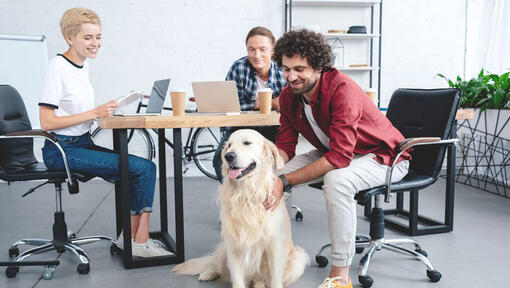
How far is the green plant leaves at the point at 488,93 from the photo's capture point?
390cm

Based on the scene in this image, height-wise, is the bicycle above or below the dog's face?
below

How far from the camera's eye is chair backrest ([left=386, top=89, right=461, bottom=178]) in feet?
7.45

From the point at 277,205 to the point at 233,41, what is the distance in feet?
11.9

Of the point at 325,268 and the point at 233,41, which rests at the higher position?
the point at 233,41

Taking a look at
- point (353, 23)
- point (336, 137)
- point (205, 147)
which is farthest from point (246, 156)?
point (353, 23)

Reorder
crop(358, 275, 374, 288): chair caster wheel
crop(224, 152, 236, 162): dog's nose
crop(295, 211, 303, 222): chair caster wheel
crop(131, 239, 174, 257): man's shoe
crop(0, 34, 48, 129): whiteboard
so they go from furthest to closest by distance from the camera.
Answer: crop(0, 34, 48, 129): whiteboard → crop(295, 211, 303, 222): chair caster wheel → crop(131, 239, 174, 257): man's shoe → crop(358, 275, 374, 288): chair caster wheel → crop(224, 152, 236, 162): dog's nose

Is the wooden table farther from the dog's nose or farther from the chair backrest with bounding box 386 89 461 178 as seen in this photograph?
the chair backrest with bounding box 386 89 461 178

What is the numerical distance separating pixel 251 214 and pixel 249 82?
136 centimetres

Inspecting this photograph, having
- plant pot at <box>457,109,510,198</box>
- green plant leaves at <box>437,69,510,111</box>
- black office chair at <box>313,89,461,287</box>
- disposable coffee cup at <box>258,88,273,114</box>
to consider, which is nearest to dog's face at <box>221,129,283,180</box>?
black office chair at <box>313,89,461,287</box>

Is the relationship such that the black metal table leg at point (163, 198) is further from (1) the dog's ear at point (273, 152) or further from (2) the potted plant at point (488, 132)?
(2) the potted plant at point (488, 132)

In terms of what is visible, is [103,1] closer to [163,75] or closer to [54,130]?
[163,75]

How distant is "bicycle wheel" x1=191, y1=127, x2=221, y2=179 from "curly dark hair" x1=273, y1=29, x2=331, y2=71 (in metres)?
3.18

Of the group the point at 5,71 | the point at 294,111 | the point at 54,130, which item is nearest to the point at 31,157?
the point at 54,130

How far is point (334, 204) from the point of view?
1835 mm
